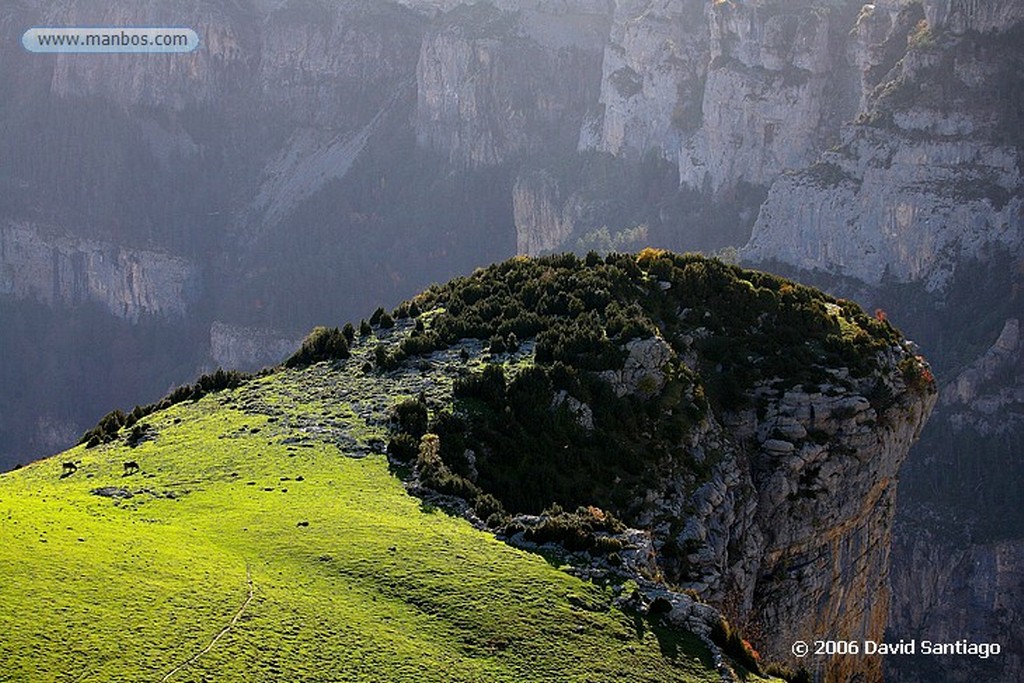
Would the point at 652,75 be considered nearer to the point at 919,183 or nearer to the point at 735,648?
the point at 919,183

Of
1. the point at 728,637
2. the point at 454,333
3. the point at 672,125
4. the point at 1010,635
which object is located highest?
the point at 672,125

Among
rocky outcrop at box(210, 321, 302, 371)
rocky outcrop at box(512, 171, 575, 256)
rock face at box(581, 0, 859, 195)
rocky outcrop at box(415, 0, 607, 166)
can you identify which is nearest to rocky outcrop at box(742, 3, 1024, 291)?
rock face at box(581, 0, 859, 195)

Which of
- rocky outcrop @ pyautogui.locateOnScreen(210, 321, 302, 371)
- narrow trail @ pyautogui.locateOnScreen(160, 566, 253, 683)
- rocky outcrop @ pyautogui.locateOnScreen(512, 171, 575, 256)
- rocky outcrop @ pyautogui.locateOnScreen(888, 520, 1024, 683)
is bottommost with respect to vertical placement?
rocky outcrop @ pyautogui.locateOnScreen(888, 520, 1024, 683)

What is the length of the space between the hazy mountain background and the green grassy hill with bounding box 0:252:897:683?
4665 centimetres

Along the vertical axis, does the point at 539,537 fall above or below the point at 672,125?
below

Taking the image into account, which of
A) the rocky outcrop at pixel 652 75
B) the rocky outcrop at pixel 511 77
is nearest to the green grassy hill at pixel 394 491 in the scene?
the rocky outcrop at pixel 652 75

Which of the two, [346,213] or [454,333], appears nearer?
[454,333]

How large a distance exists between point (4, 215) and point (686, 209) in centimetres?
9483

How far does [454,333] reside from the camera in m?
44.1

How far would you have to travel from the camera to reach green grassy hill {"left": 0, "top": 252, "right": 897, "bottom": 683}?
2355 centimetres

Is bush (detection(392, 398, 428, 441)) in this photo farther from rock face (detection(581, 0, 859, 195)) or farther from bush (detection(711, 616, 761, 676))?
rock face (detection(581, 0, 859, 195))

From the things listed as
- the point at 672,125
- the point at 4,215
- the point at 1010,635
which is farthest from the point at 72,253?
the point at 1010,635

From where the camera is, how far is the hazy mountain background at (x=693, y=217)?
355 ft

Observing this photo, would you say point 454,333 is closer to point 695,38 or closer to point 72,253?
point 695,38
